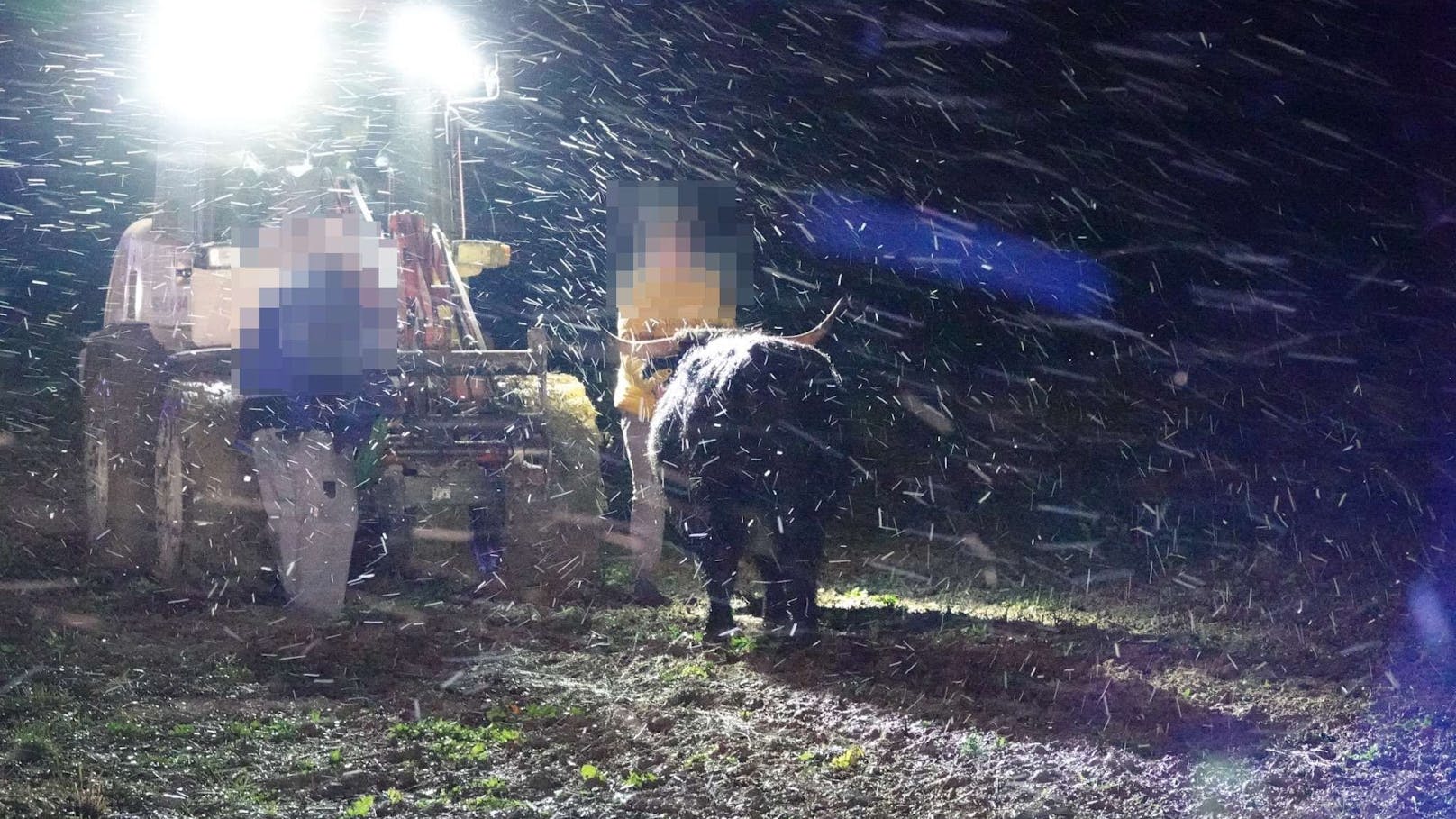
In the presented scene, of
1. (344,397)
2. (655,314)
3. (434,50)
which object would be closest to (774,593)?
(655,314)

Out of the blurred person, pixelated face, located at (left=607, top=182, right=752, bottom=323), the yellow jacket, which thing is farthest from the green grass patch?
pixelated face, located at (left=607, top=182, right=752, bottom=323)

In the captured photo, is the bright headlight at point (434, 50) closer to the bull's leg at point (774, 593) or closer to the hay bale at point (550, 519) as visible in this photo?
the hay bale at point (550, 519)

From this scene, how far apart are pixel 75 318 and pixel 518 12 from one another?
319 inches

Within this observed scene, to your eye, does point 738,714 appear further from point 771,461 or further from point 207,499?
point 207,499

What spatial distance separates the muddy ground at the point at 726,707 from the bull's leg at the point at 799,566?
20cm

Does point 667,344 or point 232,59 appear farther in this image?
point 232,59

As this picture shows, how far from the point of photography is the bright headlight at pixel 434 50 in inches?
316

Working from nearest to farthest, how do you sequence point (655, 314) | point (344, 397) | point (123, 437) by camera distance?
1. point (344, 397)
2. point (655, 314)
3. point (123, 437)

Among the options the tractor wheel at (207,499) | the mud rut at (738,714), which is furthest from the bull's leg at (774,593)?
the tractor wheel at (207,499)

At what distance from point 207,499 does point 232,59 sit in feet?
9.54

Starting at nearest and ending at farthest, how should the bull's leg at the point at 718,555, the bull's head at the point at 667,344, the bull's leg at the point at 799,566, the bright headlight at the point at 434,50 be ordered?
1. the bull's leg at the point at 799,566
2. the bull's leg at the point at 718,555
3. the bull's head at the point at 667,344
4. the bright headlight at the point at 434,50

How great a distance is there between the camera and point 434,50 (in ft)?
26.8

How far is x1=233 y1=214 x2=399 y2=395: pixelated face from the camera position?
6.07 meters

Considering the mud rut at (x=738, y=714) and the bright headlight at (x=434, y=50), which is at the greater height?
the bright headlight at (x=434, y=50)
